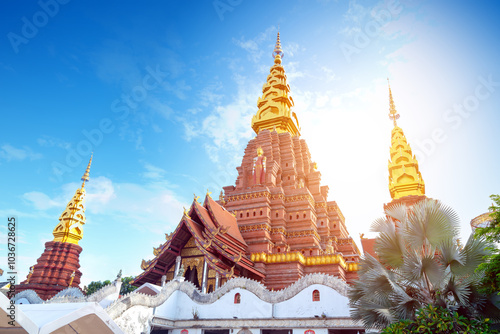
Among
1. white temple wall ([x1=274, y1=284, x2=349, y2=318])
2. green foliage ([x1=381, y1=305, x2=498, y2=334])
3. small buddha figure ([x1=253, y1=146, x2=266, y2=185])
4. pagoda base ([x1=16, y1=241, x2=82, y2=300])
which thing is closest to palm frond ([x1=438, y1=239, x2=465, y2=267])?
green foliage ([x1=381, y1=305, x2=498, y2=334])

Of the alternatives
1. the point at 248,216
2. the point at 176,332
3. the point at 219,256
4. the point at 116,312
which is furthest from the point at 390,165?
the point at 116,312

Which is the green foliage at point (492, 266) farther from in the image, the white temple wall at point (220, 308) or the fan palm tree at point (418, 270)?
the white temple wall at point (220, 308)

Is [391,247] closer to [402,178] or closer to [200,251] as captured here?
[200,251]

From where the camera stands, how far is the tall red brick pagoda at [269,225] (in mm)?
19895

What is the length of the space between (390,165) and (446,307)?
28863 mm

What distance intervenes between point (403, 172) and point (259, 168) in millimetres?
15342

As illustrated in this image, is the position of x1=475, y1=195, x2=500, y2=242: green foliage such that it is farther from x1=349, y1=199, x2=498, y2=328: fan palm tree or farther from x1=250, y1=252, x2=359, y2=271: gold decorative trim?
x1=250, y1=252, x2=359, y2=271: gold decorative trim

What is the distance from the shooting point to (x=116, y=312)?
486 inches

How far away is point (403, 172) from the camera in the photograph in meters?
33.4

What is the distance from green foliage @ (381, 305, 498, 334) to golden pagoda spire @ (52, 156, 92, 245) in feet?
116

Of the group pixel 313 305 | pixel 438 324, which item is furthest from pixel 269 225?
pixel 438 324

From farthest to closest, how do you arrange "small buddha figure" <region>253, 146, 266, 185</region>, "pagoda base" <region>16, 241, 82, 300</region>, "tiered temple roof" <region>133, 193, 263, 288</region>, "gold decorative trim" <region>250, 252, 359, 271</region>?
"pagoda base" <region>16, 241, 82, 300</region> → "small buddha figure" <region>253, 146, 266, 185</region> → "gold decorative trim" <region>250, 252, 359, 271</region> → "tiered temple roof" <region>133, 193, 263, 288</region>

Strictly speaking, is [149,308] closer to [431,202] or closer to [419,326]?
[419,326]

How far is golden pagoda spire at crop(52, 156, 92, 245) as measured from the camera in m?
35.1
